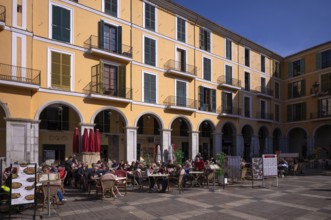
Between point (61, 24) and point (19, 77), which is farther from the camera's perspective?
point (61, 24)

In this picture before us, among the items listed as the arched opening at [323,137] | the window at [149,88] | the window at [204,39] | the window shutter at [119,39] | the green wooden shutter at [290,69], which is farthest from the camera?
the green wooden shutter at [290,69]

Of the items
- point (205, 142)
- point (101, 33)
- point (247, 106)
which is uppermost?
point (101, 33)

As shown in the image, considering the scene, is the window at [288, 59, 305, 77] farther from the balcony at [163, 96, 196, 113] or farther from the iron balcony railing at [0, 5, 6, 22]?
the iron balcony railing at [0, 5, 6, 22]

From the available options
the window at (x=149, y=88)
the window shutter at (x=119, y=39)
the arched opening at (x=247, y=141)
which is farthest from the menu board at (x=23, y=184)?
the arched opening at (x=247, y=141)

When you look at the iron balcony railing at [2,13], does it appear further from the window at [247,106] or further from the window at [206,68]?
the window at [247,106]

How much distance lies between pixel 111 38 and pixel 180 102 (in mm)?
7658

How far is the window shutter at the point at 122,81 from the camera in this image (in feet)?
69.1

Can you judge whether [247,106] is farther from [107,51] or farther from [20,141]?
[20,141]

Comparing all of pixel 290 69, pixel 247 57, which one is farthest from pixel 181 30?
pixel 290 69

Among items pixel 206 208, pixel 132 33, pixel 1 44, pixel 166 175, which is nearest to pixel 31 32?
pixel 1 44

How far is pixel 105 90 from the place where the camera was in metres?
20.4

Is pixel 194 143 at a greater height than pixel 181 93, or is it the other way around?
pixel 181 93

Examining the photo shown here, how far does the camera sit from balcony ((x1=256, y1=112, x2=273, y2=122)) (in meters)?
33.6

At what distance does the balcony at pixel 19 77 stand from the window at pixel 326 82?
96.4 ft
